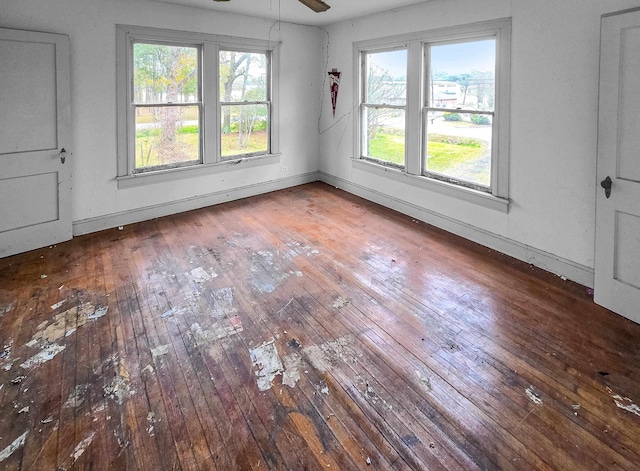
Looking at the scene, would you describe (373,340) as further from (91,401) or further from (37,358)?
(37,358)

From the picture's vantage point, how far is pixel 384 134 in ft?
18.9

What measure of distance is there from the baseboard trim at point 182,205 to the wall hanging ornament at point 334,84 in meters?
1.26

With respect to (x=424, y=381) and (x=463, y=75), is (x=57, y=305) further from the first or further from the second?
(x=463, y=75)

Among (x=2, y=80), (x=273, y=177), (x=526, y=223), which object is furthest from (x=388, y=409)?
(x=273, y=177)

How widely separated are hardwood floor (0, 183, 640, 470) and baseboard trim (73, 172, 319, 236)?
0.70m

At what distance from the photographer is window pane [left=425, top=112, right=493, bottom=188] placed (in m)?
4.29

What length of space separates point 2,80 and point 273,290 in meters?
3.20

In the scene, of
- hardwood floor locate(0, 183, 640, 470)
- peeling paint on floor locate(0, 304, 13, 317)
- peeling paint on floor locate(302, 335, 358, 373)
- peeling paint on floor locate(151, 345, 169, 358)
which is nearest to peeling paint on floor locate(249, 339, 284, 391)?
hardwood floor locate(0, 183, 640, 470)

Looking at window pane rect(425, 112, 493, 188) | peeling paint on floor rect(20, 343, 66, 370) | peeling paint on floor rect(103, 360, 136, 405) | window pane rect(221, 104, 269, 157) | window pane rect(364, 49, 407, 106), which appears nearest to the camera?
peeling paint on floor rect(103, 360, 136, 405)

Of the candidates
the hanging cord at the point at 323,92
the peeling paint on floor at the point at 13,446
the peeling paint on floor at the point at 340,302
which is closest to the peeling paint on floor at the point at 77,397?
the peeling paint on floor at the point at 13,446

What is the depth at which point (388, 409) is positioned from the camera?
2.09 meters

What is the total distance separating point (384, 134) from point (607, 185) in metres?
3.26

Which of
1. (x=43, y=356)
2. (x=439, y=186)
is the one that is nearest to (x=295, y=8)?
(x=439, y=186)

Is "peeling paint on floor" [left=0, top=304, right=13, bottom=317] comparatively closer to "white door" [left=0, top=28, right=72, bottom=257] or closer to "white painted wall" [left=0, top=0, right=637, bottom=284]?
"white door" [left=0, top=28, right=72, bottom=257]
